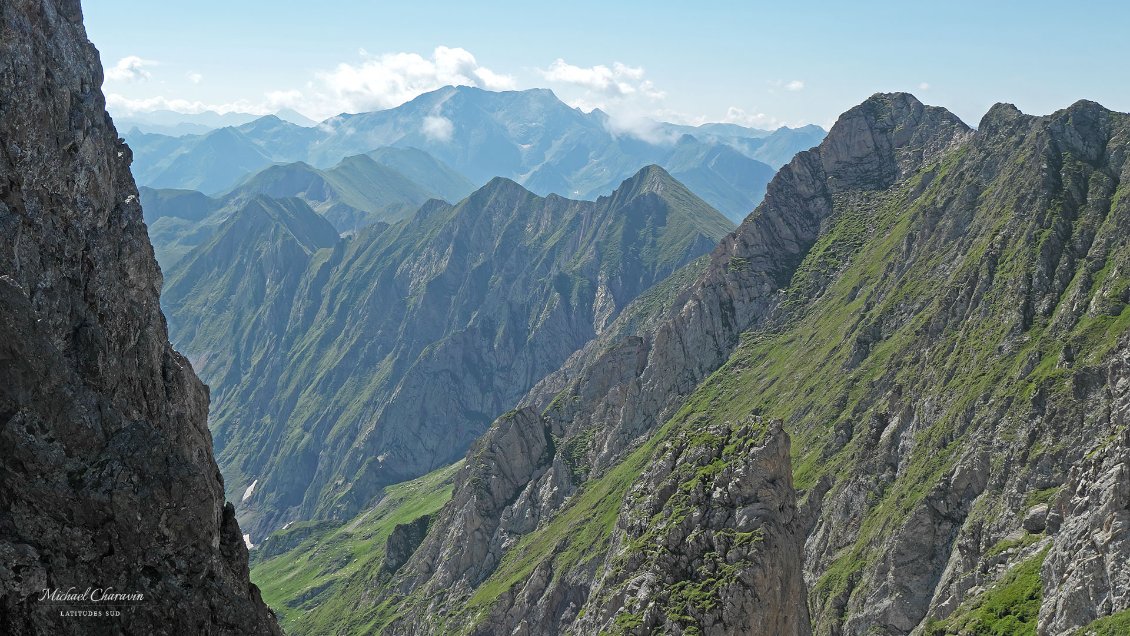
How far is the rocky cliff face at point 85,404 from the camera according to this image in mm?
36656

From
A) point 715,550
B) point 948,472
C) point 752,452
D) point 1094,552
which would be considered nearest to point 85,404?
point 715,550

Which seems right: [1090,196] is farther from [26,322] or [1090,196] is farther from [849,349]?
[26,322]

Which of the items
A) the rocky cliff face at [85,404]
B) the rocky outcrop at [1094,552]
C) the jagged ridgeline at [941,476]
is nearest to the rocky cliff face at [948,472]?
the rocky outcrop at [1094,552]

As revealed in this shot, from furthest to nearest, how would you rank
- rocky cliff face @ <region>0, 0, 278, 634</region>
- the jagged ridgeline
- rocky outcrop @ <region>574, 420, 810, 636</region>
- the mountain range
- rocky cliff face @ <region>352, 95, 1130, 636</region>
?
1. rocky cliff face @ <region>352, 95, 1130, 636</region>
2. the jagged ridgeline
3. rocky outcrop @ <region>574, 420, 810, 636</region>
4. the mountain range
5. rocky cliff face @ <region>0, 0, 278, 634</region>

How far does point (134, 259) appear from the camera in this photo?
52.7m

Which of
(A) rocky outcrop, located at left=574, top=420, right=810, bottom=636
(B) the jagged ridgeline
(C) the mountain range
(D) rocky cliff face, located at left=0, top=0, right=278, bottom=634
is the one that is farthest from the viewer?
(B) the jagged ridgeline

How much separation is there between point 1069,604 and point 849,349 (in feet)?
392

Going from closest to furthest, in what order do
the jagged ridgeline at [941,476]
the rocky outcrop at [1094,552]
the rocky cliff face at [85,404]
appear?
1. the rocky cliff face at [85,404]
2. the jagged ridgeline at [941,476]
3. the rocky outcrop at [1094,552]

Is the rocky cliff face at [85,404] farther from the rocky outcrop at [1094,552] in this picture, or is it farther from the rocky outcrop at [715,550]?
the rocky outcrop at [1094,552]

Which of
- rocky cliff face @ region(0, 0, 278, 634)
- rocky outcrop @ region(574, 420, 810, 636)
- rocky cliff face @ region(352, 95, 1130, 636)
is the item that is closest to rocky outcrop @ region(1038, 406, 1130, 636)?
rocky cliff face @ region(352, 95, 1130, 636)

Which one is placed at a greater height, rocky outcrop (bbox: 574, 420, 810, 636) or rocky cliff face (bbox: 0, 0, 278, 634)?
rocky cliff face (bbox: 0, 0, 278, 634)

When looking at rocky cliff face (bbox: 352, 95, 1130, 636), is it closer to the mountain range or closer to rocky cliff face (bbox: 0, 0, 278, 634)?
the mountain range

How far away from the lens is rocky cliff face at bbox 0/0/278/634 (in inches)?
1443

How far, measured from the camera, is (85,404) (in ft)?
131
